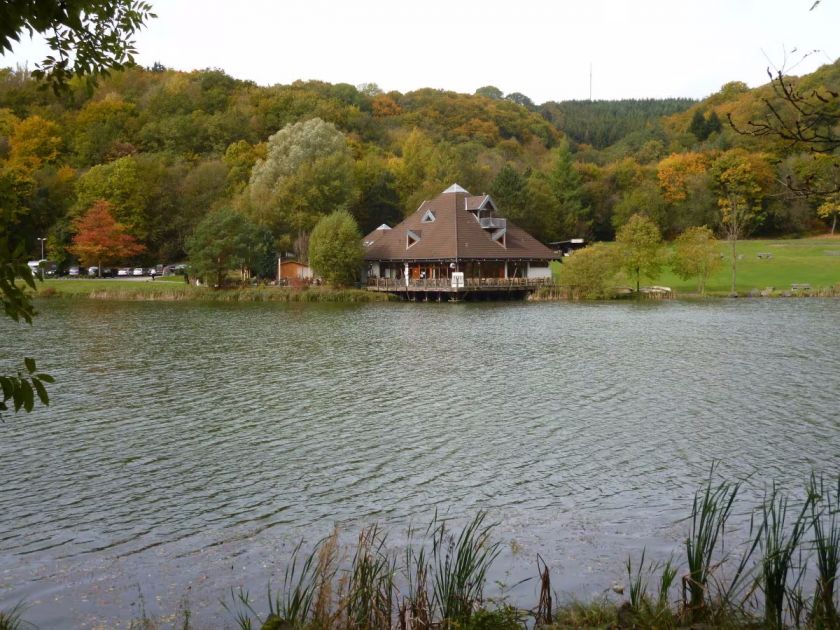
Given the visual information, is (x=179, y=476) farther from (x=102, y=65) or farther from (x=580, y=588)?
(x=102, y=65)

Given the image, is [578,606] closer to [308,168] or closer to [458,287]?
[458,287]

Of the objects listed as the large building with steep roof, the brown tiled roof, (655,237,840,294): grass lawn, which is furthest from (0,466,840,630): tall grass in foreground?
(655,237,840,294): grass lawn

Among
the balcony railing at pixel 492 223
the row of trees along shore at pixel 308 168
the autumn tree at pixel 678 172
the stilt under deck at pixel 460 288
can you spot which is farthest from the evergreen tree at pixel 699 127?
the stilt under deck at pixel 460 288

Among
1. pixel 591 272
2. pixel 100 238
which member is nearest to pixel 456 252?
pixel 591 272

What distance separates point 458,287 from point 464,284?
699 millimetres

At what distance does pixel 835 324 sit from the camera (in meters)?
34.7

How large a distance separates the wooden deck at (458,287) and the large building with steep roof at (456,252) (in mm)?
69

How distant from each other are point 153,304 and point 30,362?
4649 cm

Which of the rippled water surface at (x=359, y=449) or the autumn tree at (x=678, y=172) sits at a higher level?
the autumn tree at (x=678, y=172)

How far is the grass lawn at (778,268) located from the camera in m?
56.6

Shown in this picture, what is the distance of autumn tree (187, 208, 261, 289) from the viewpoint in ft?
181

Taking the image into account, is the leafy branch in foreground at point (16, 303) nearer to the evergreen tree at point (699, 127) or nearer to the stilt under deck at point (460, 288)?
the stilt under deck at point (460, 288)

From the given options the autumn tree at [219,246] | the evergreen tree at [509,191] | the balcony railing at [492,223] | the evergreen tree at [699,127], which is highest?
the evergreen tree at [699,127]

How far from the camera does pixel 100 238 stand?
214ft
